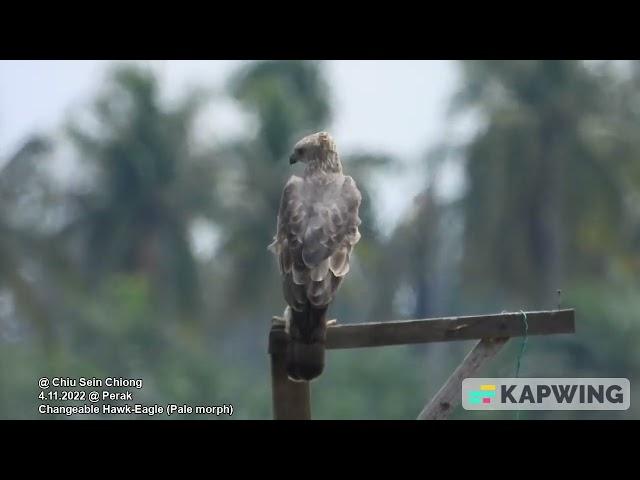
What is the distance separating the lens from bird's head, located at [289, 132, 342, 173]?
9664 mm

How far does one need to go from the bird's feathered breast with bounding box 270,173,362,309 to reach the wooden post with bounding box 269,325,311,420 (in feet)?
0.92

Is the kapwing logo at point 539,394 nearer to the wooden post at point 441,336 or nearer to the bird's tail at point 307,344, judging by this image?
the wooden post at point 441,336

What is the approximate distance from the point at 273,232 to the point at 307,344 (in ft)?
103

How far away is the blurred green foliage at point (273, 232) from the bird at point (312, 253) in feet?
83.2

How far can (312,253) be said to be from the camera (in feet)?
27.1

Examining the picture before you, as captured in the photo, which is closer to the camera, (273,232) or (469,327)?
(469,327)

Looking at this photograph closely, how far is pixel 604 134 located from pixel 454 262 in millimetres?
5491

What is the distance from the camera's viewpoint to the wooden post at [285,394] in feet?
25.8

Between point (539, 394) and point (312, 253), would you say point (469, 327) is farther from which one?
point (312, 253)

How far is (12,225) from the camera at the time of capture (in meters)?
37.2

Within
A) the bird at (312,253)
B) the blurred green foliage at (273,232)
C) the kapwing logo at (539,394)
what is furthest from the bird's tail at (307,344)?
the blurred green foliage at (273,232)

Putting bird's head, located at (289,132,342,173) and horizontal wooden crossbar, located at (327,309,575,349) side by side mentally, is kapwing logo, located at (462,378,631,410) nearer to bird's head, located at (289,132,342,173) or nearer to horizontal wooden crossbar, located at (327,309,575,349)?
horizontal wooden crossbar, located at (327,309,575,349)

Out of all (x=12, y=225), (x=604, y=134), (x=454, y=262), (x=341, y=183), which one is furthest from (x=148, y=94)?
(x=341, y=183)

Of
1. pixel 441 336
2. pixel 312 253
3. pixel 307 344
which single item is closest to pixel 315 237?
pixel 312 253
